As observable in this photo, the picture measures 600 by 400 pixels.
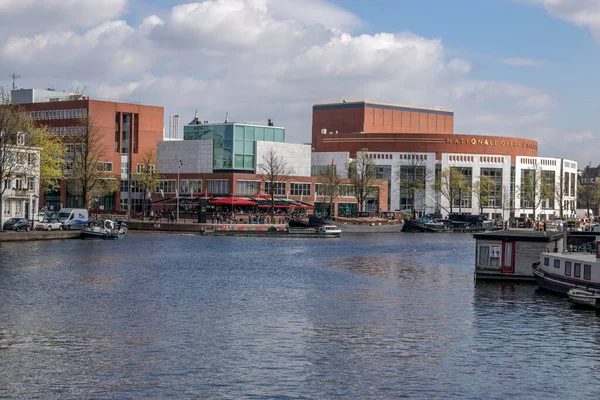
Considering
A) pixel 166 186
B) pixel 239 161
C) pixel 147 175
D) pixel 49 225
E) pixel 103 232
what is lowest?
pixel 103 232

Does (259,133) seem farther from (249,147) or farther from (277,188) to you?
(277,188)

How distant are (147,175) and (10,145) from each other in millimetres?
58777

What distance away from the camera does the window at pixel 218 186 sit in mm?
181125

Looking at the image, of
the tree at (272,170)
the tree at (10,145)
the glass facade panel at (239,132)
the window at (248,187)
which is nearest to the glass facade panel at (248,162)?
the tree at (272,170)

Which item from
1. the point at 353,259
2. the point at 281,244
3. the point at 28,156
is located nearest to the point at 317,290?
the point at 353,259

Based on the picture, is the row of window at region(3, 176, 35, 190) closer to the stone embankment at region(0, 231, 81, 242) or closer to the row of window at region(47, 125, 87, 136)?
the stone embankment at region(0, 231, 81, 242)

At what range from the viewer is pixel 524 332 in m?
51.3

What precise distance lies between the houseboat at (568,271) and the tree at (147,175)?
10425 centimetres

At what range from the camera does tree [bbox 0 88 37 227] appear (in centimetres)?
11425

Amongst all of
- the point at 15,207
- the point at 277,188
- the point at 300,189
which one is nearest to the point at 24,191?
the point at 15,207

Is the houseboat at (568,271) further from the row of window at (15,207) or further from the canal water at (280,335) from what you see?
the row of window at (15,207)

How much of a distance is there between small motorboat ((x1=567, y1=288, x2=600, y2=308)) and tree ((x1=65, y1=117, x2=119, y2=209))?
98762 millimetres

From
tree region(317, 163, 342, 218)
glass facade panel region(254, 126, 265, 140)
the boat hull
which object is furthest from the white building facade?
the boat hull

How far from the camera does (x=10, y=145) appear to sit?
11606 cm
